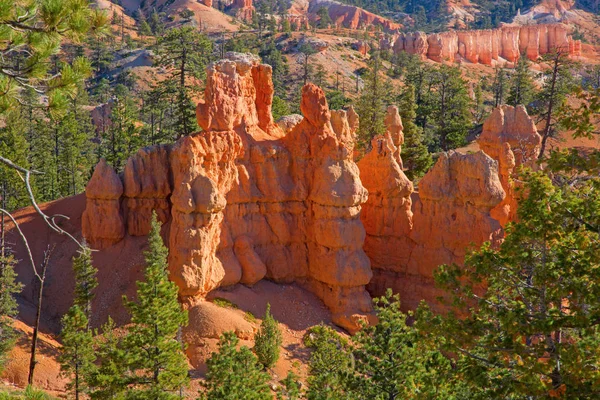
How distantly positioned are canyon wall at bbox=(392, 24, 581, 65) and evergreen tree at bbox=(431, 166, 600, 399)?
→ 116 meters

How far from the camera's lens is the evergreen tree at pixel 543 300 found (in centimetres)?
989

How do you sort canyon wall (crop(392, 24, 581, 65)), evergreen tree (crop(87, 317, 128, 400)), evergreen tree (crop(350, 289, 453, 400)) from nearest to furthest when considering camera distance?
evergreen tree (crop(350, 289, 453, 400)) → evergreen tree (crop(87, 317, 128, 400)) → canyon wall (crop(392, 24, 581, 65))

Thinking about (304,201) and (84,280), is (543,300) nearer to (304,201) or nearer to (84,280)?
(304,201)

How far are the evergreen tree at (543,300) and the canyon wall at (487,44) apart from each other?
116235mm

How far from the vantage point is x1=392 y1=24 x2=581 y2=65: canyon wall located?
124 metres

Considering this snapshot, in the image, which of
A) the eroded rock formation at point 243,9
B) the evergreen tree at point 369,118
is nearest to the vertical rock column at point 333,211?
the evergreen tree at point 369,118

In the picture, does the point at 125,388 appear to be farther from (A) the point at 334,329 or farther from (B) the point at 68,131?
(B) the point at 68,131

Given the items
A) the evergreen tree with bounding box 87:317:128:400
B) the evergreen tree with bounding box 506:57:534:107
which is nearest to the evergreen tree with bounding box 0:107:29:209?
the evergreen tree with bounding box 87:317:128:400

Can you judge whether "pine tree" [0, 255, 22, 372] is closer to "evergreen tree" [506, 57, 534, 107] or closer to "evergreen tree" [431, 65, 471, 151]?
"evergreen tree" [431, 65, 471, 151]

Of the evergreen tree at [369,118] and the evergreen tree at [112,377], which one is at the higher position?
the evergreen tree at [369,118]

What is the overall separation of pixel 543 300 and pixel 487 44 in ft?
422

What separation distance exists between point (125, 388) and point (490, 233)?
55.2ft

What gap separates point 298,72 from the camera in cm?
10038

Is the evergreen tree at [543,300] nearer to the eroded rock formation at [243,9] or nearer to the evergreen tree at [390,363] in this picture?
the evergreen tree at [390,363]
